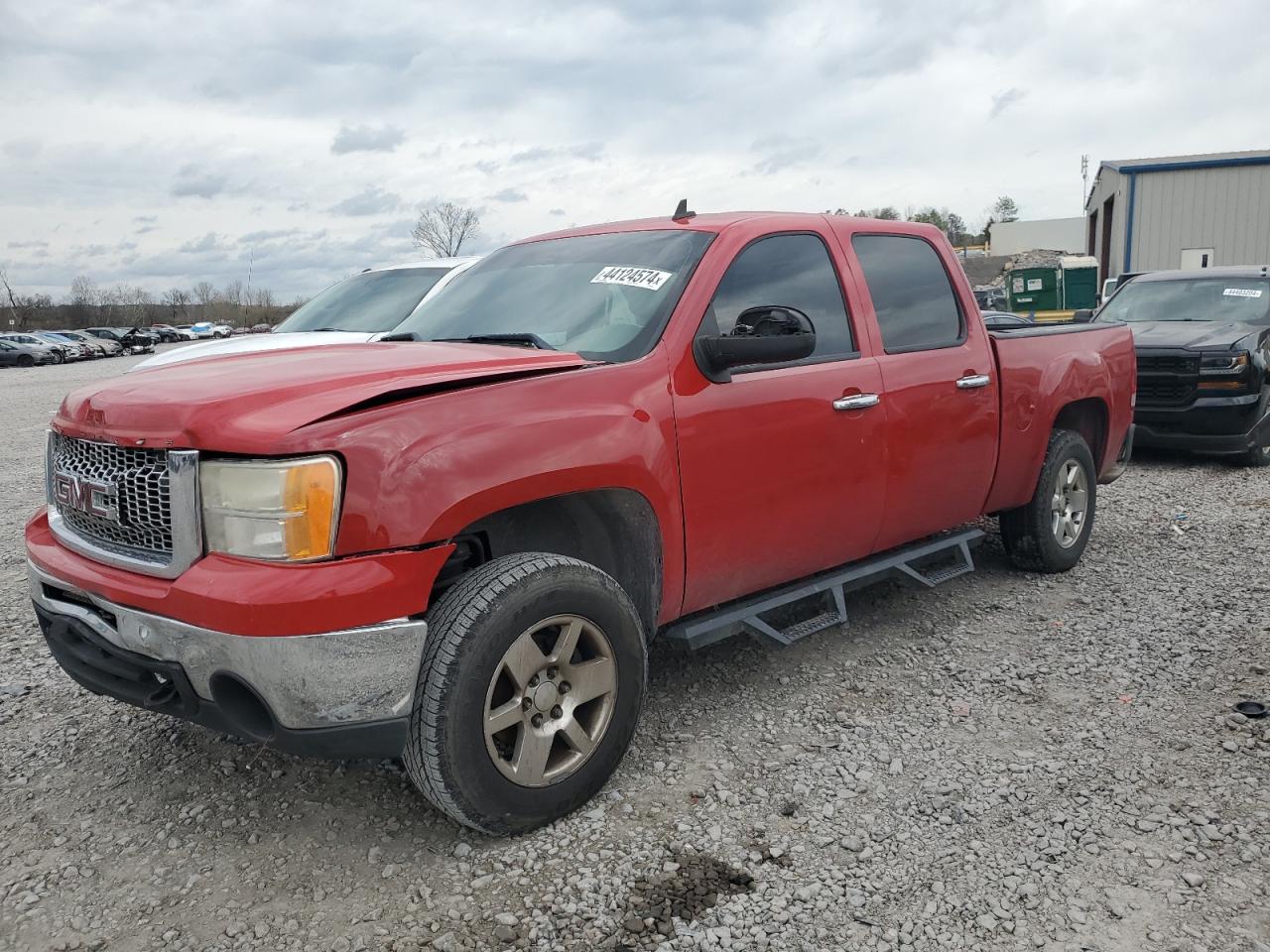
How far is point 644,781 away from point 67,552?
198 centimetres

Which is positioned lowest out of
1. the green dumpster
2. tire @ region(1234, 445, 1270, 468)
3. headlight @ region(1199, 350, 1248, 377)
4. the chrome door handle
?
tire @ region(1234, 445, 1270, 468)

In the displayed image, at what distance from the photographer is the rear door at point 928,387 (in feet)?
13.9

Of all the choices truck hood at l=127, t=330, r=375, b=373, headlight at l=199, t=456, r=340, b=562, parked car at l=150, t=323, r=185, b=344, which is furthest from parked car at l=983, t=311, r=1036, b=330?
parked car at l=150, t=323, r=185, b=344

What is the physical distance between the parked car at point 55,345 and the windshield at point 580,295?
48296 mm

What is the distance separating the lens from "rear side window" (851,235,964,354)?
14.3 ft

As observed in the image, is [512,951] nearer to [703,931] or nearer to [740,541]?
[703,931]

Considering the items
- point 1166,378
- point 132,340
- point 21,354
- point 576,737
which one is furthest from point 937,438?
point 132,340

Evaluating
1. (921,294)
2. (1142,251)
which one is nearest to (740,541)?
(921,294)

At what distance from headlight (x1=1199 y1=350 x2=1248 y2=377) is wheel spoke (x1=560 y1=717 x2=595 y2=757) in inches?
305

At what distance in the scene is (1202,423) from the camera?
873 centimetres

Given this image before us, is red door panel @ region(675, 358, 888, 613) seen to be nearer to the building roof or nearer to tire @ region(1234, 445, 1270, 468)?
tire @ region(1234, 445, 1270, 468)

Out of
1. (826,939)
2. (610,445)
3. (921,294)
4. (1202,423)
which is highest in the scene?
(921,294)

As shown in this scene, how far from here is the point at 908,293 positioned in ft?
14.9

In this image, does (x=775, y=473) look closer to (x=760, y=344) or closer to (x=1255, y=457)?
(x=760, y=344)
